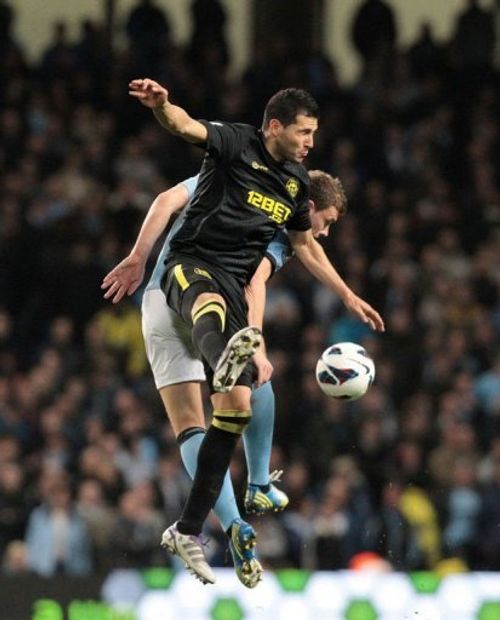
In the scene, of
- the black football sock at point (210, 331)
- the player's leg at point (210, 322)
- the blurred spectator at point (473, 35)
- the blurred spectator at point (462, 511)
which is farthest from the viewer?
the blurred spectator at point (473, 35)

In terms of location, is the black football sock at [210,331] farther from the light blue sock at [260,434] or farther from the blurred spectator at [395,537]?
the blurred spectator at [395,537]

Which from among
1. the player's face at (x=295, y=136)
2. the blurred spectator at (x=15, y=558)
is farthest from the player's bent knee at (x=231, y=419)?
the blurred spectator at (x=15, y=558)

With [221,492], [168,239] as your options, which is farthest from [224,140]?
[221,492]

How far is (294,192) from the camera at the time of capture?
902cm

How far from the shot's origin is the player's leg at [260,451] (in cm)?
942

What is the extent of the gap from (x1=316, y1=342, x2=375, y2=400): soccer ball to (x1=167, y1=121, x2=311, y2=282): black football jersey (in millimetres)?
683

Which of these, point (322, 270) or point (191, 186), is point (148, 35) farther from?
point (191, 186)

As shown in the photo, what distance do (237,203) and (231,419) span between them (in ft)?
3.32

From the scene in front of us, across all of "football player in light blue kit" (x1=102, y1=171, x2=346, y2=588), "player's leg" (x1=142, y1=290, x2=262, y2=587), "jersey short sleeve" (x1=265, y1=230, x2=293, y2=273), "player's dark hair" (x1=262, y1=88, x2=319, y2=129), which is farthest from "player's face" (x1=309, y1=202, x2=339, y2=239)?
"player's leg" (x1=142, y1=290, x2=262, y2=587)

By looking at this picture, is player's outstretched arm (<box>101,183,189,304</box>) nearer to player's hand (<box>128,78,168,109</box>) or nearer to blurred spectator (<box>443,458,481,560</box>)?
player's hand (<box>128,78,168,109</box>)

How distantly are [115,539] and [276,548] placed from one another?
3.77 feet

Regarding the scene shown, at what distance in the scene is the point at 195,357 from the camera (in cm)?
917

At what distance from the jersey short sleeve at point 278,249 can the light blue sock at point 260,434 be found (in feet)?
2.02

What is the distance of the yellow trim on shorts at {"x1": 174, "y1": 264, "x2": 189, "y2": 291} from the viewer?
8.69m
